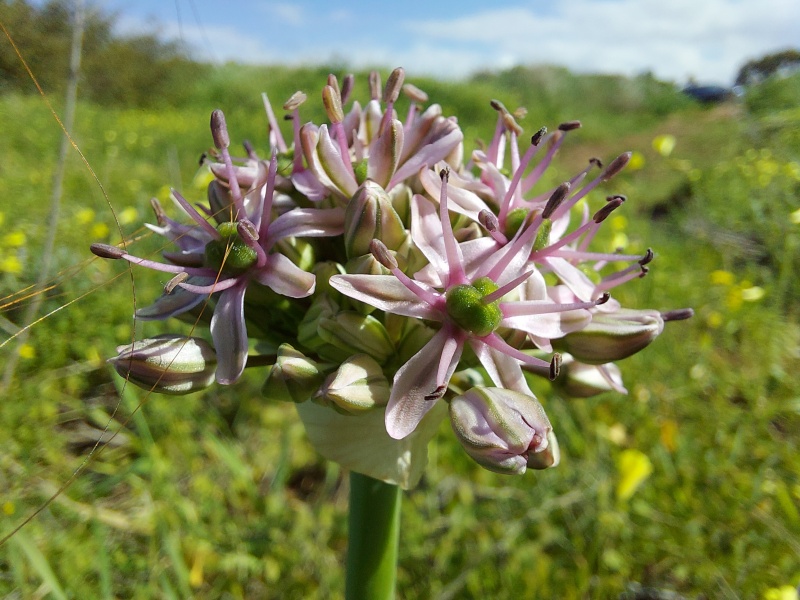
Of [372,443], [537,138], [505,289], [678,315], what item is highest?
[537,138]

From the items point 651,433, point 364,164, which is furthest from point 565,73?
point 364,164

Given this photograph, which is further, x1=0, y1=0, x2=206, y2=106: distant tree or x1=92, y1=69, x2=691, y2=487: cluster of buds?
x1=0, y1=0, x2=206, y2=106: distant tree

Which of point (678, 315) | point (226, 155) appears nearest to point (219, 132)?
point (226, 155)

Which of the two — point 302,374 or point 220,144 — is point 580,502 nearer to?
point 302,374

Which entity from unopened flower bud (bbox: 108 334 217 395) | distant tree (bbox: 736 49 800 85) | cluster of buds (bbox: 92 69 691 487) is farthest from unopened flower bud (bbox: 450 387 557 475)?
distant tree (bbox: 736 49 800 85)

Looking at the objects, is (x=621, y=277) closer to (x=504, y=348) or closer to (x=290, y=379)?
(x=504, y=348)

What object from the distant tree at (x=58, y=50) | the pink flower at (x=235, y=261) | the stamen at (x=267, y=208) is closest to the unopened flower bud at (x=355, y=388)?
the pink flower at (x=235, y=261)

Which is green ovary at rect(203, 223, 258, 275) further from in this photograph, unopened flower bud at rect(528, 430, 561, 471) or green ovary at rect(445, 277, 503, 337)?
unopened flower bud at rect(528, 430, 561, 471)
